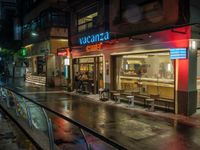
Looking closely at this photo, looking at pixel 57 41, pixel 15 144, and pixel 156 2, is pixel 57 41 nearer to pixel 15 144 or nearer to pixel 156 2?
pixel 156 2

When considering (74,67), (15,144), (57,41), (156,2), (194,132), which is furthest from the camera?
(57,41)

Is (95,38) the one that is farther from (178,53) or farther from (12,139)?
(12,139)

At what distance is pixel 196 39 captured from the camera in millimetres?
11141

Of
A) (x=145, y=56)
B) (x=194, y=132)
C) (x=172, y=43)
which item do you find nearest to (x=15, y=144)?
(x=194, y=132)

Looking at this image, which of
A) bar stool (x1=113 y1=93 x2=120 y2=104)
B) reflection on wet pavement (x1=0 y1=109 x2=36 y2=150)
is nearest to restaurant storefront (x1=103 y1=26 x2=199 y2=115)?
bar stool (x1=113 y1=93 x2=120 y2=104)

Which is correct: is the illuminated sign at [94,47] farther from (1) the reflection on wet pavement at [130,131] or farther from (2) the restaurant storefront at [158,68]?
(1) the reflection on wet pavement at [130,131]

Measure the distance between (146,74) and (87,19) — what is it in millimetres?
8131

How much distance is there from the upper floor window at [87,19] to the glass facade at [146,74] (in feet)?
14.5

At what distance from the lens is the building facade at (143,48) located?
36.9 ft

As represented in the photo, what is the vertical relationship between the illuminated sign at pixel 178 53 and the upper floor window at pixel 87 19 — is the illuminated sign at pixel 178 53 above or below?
below

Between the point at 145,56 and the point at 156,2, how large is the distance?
115 inches

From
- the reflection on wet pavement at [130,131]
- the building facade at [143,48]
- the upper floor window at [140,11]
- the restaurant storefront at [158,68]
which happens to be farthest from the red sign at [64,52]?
the reflection on wet pavement at [130,131]

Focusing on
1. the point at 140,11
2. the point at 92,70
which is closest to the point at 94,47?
the point at 92,70

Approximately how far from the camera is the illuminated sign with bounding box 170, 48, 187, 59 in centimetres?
1101
